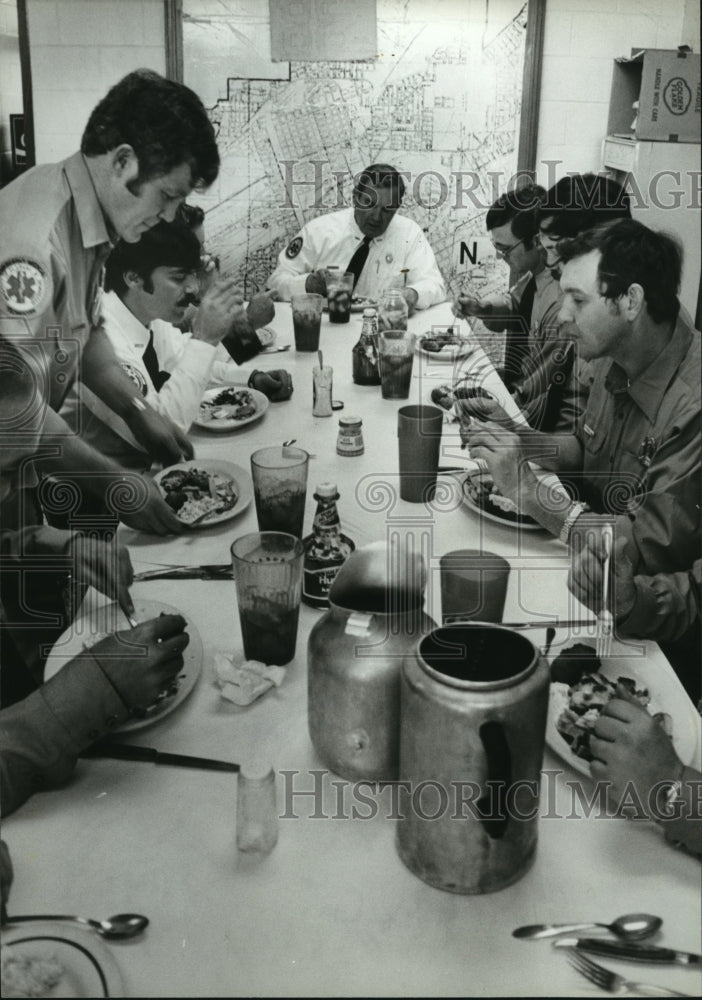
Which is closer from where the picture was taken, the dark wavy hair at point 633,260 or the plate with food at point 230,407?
the dark wavy hair at point 633,260

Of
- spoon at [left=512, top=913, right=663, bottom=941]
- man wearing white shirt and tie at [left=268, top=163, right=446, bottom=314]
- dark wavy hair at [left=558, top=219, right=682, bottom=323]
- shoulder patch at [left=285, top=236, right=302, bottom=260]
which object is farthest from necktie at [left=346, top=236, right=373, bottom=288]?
spoon at [left=512, top=913, right=663, bottom=941]

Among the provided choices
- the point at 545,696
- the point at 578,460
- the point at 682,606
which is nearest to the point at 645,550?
the point at 682,606

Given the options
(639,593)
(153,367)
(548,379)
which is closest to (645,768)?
(639,593)

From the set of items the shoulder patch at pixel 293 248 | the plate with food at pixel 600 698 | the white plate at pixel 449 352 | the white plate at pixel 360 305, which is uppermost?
the shoulder patch at pixel 293 248

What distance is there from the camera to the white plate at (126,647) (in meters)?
1.02

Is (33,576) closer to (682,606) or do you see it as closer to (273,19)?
(273,19)

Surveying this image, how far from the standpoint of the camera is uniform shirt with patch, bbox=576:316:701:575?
141 centimetres

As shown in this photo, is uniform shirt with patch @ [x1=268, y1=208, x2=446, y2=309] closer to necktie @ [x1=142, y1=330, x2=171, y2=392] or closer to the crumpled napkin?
necktie @ [x1=142, y1=330, x2=171, y2=392]

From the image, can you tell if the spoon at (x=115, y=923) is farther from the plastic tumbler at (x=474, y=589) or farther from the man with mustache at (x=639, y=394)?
the man with mustache at (x=639, y=394)

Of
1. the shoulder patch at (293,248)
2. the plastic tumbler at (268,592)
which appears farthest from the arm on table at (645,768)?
the shoulder patch at (293,248)

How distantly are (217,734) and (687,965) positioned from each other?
56 cm

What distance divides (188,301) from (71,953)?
34.9 inches

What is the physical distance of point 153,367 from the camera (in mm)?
1273

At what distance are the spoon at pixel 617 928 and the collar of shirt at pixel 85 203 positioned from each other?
982mm
